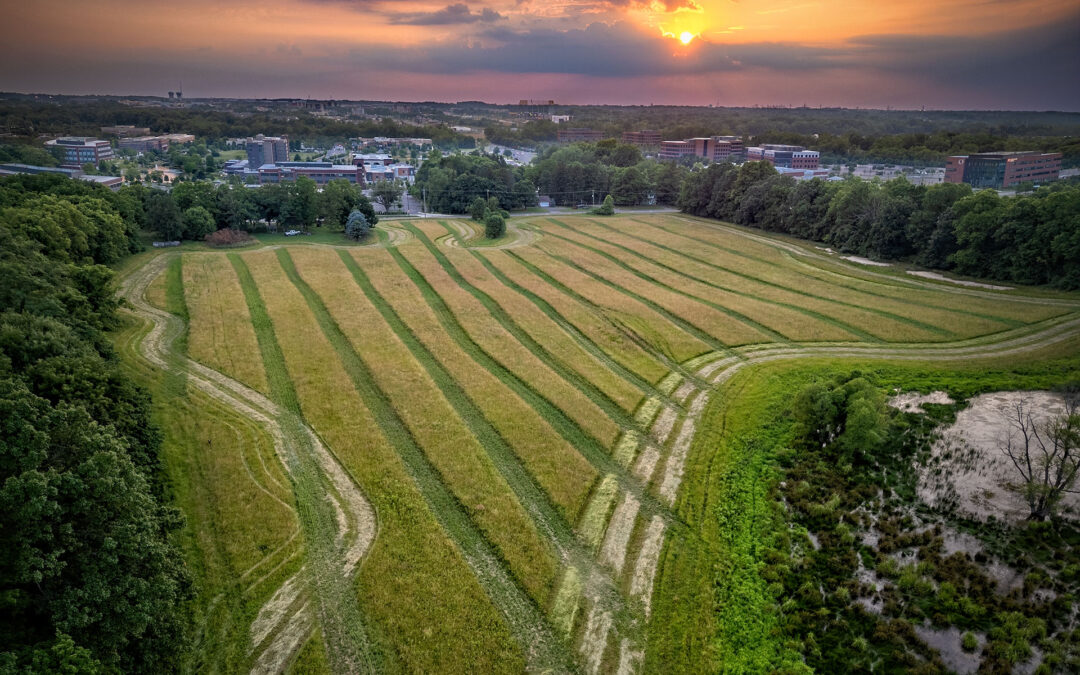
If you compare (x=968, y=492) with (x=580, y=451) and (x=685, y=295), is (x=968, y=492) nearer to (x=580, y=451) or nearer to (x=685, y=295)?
(x=580, y=451)

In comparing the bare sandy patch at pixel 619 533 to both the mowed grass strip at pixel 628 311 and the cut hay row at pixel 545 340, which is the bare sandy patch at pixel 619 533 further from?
the mowed grass strip at pixel 628 311

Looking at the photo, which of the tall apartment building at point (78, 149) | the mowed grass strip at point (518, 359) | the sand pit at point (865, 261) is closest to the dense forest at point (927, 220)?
the sand pit at point (865, 261)

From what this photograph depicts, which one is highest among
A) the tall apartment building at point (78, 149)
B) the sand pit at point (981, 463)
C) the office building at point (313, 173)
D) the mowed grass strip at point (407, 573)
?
the tall apartment building at point (78, 149)

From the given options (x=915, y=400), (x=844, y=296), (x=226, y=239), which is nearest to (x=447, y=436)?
(x=915, y=400)

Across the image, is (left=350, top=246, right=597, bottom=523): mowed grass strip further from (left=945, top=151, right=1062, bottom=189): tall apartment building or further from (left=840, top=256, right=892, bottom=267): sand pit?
(left=945, top=151, right=1062, bottom=189): tall apartment building

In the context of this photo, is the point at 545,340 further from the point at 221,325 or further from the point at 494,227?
the point at 494,227

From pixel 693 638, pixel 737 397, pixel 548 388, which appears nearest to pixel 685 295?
pixel 737 397

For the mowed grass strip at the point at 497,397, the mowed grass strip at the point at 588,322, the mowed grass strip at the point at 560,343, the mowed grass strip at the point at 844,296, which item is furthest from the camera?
the mowed grass strip at the point at 844,296

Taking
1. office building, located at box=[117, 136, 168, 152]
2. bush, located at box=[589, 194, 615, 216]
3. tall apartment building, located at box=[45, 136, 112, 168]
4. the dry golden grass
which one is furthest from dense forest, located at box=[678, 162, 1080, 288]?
office building, located at box=[117, 136, 168, 152]
